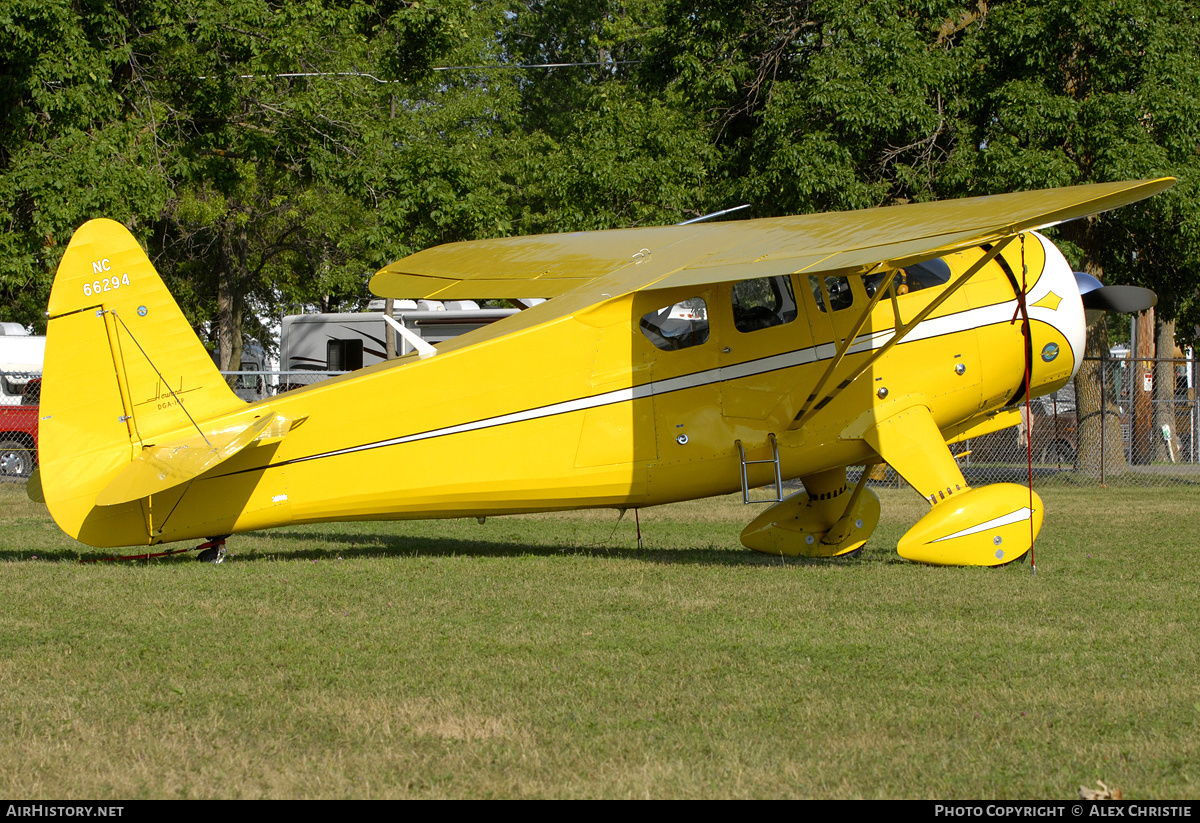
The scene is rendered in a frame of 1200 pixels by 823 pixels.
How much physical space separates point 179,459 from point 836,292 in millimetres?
5363

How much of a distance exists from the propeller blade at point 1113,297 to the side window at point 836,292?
2332 millimetres

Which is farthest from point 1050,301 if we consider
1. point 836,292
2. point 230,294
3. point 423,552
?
point 230,294

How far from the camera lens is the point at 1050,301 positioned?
9453 millimetres

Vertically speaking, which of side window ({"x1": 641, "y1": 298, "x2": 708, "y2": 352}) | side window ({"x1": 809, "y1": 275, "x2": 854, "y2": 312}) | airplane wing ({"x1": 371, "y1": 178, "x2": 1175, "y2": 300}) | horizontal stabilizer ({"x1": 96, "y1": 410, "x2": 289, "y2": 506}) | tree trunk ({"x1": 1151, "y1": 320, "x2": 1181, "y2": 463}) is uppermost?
airplane wing ({"x1": 371, "y1": 178, "x2": 1175, "y2": 300})

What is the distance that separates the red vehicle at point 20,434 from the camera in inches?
853

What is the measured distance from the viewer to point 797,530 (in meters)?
10.3

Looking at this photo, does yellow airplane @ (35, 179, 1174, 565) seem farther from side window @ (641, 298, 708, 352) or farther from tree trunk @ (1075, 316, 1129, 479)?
tree trunk @ (1075, 316, 1129, 479)

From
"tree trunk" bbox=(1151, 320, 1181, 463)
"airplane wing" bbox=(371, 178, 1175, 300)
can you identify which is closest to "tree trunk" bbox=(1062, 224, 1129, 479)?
"tree trunk" bbox=(1151, 320, 1181, 463)

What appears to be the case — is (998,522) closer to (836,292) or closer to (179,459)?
(836,292)

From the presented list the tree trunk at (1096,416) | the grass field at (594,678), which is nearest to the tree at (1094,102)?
the tree trunk at (1096,416)

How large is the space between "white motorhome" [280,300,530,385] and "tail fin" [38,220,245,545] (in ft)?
52.9

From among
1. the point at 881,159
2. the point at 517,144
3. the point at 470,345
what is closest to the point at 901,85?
the point at 881,159

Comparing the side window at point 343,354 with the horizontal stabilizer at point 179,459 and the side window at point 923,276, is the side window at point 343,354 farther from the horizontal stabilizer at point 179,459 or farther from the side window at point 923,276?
the side window at point 923,276

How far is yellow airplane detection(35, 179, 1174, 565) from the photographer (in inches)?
325
